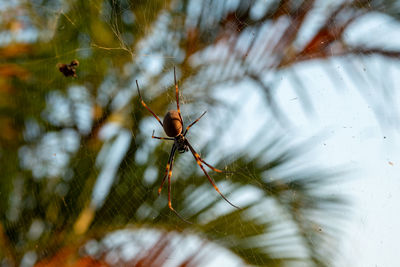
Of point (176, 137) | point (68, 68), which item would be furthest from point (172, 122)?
point (68, 68)

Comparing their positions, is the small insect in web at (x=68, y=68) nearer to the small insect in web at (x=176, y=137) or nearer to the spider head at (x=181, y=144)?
the small insect in web at (x=176, y=137)

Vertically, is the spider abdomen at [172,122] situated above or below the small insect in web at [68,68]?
below

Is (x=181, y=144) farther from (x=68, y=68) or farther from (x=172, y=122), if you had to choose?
Answer: (x=68, y=68)

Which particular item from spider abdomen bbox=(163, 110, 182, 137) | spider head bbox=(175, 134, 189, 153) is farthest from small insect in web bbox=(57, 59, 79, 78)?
spider head bbox=(175, 134, 189, 153)

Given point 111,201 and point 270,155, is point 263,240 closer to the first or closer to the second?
point 270,155

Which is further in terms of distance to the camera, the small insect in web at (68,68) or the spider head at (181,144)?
the spider head at (181,144)

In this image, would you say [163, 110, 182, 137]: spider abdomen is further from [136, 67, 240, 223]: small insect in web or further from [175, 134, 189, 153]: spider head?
[175, 134, 189, 153]: spider head

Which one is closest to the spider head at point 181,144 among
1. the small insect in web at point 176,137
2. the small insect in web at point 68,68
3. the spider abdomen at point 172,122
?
the small insect in web at point 176,137

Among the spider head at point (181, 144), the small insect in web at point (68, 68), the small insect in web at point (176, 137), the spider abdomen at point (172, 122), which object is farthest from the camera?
the spider head at point (181, 144)
